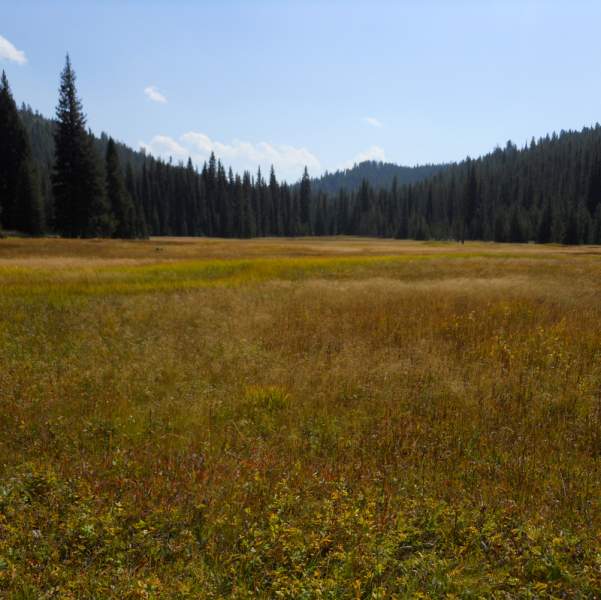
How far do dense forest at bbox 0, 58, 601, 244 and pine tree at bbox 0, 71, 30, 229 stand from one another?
13 centimetres

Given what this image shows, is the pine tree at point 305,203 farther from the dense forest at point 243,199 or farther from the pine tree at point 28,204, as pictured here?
the pine tree at point 28,204

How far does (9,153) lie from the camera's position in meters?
49.9

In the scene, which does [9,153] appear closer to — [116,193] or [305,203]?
[116,193]

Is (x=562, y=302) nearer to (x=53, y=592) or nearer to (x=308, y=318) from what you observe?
(x=308, y=318)

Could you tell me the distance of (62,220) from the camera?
43156 millimetres

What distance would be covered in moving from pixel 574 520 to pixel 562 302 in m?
11.5

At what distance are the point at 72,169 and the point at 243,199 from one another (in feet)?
240

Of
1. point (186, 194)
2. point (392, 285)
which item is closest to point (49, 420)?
point (392, 285)

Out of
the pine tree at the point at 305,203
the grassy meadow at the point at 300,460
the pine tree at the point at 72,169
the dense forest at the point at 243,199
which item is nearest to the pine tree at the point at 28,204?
the dense forest at the point at 243,199

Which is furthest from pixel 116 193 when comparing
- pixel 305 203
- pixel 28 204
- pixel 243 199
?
pixel 305 203

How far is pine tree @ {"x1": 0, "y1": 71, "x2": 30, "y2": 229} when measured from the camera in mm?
48594

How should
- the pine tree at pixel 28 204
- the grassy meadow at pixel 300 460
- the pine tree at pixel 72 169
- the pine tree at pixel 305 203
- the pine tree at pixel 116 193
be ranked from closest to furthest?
the grassy meadow at pixel 300 460 < the pine tree at pixel 72 169 < the pine tree at pixel 28 204 < the pine tree at pixel 116 193 < the pine tree at pixel 305 203

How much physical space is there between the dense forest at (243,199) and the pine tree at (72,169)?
0.11 metres

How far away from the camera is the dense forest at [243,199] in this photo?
43688mm
